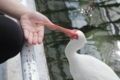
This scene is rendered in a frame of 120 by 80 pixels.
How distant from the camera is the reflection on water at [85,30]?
132cm

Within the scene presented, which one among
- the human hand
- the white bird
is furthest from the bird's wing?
the human hand

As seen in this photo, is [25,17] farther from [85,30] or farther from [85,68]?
[85,30]

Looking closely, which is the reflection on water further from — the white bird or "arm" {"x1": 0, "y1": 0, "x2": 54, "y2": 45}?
"arm" {"x1": 0, "y1": 0, "x2": 54, "y2": 45}

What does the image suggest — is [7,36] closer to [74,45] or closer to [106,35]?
[74,45]

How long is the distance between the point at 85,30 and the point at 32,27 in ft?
2.67

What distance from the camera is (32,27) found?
76cm

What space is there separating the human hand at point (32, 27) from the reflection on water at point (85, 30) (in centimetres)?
→ 54

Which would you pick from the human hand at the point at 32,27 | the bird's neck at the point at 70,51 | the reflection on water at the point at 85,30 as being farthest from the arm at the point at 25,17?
the reflection on water at the point at 85,30

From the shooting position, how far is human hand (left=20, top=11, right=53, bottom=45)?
2.30 ft

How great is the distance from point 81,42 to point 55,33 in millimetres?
623

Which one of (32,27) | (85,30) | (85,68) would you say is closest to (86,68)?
(85,68)

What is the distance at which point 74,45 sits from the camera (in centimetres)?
89

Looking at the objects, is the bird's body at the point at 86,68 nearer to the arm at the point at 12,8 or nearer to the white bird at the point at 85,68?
the white bird at the point at 85,68

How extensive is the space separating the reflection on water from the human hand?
0.54 m
